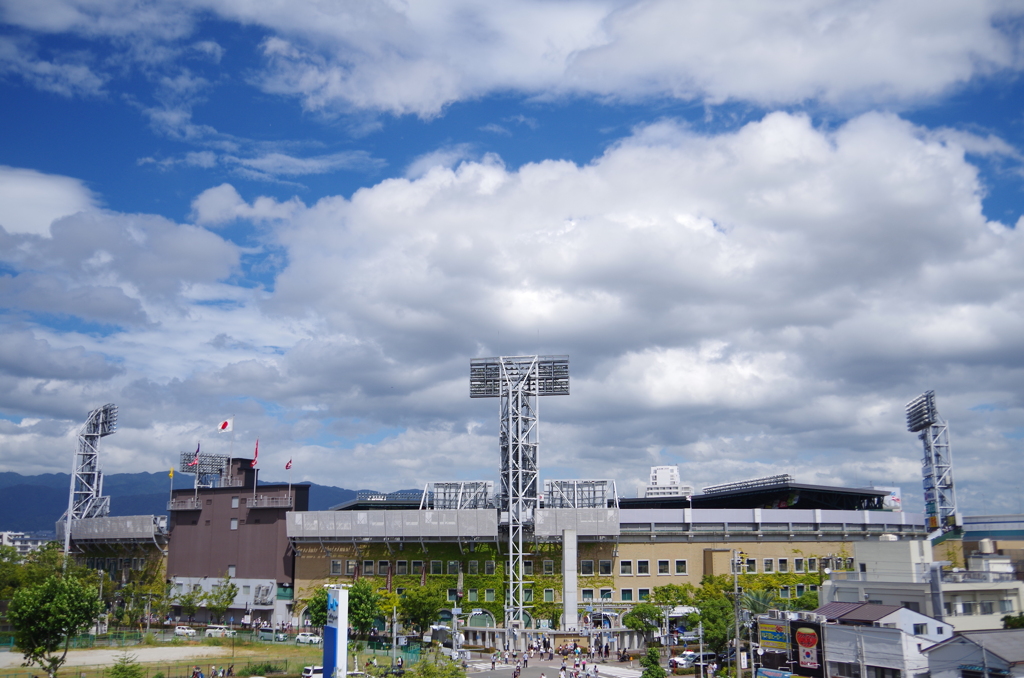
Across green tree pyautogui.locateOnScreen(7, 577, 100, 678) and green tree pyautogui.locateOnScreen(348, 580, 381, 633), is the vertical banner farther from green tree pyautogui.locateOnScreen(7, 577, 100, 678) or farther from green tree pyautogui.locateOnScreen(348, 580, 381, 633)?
green tree pyautogui.locateOnScreen(348, 580, 381, 633)

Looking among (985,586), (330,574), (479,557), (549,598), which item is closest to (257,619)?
(330,574)

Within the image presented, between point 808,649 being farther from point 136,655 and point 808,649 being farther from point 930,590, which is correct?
point 136,655

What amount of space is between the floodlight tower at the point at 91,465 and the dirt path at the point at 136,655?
5268 cm

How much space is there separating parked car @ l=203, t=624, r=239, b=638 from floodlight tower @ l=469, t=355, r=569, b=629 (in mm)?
29672

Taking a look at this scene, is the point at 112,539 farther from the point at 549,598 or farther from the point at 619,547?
the point at 619,547

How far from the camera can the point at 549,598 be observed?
90.3 m

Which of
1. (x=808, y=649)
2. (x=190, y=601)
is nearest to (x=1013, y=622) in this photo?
(x=808, y=649)

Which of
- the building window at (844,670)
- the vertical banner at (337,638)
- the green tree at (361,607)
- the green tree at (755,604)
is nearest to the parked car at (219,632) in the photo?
the green tree at (361,607)

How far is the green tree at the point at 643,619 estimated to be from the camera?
75375mm

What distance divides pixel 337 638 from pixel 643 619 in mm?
33682

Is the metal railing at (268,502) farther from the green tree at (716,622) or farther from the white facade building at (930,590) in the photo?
the white facade building at (930,590)

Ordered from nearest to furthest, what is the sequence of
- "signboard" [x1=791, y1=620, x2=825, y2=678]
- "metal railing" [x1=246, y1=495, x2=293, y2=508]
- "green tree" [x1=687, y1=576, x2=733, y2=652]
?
"signboard" [x1=791, y1=620, x2=825, y2=678] → "green tree" [x1=687, y1=576, x2=733, y2=652] → "metal railing" [x1=246, y1=495, x2=293, y2=508]

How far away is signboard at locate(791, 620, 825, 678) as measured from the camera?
59.2 metres

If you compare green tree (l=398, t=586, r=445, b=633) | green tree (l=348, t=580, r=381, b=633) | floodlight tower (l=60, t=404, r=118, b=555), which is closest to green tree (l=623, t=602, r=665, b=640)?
green tree (l=398, t=586, r=445, b=633)
